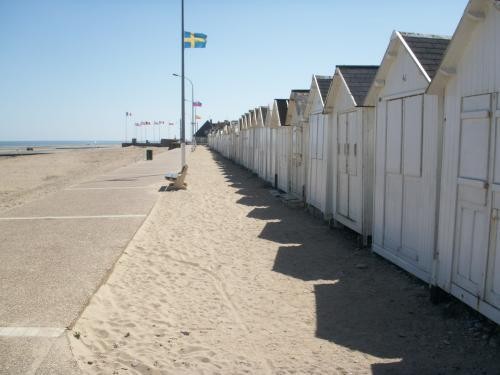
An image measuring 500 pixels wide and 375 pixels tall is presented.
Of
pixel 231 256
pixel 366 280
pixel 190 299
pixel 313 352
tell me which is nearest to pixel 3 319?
pixel 190 299

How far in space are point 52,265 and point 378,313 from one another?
13.3 feet

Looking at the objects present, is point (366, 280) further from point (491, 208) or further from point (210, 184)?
point (210, 184)

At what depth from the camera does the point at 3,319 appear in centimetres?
453

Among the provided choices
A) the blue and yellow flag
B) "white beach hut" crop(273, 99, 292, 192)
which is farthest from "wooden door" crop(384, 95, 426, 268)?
the blue and yellow flag

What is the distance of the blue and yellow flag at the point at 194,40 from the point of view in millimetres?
23766

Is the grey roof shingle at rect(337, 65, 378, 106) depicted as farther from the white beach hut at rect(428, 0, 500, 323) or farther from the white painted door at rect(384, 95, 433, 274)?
the white beach hut at rect(428, 0, 500, 323)

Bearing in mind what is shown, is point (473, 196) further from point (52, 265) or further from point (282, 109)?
point (282, 109)

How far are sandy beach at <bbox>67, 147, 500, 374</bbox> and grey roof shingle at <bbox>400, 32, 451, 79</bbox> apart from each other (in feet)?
8.67

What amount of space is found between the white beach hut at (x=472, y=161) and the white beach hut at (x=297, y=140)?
735 centimetres

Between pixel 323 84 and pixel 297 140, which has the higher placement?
pixel 323 84

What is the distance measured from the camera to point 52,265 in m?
6.38

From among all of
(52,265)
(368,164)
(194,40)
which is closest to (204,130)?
(194,40)

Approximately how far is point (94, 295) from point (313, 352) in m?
2.45

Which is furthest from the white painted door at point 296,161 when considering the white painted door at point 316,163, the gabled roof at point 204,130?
the gabled roof at point 204,130
